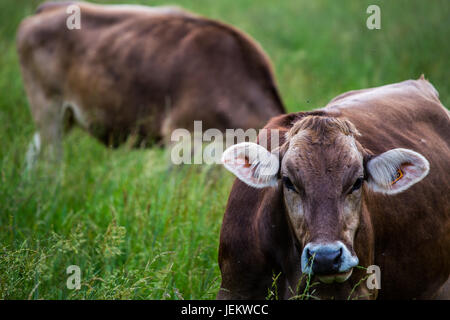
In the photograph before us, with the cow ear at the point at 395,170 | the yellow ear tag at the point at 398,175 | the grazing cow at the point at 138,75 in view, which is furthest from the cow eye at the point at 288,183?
the grazing cow at the point at 138,75

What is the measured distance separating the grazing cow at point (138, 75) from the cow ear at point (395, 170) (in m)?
3.20

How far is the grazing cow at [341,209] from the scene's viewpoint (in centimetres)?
269

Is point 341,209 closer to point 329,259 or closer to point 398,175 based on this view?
point 329,259

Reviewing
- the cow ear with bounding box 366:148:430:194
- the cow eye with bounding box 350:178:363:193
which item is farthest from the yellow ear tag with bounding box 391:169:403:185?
the cow eye with bounding box 350:178:363:193

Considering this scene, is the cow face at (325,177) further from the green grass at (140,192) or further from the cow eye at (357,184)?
the green grass at (140,192)

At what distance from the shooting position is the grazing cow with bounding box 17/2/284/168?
242 inches

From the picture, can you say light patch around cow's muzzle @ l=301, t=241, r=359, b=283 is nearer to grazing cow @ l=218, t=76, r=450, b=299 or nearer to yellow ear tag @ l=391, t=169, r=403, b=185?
grazing cow @ l=218, t=76, r=450, b=299

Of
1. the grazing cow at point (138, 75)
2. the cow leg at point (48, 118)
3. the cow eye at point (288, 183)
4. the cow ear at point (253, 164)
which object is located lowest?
the cow leg at point (48, 118)

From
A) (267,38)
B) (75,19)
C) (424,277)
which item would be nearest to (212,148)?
(75,19)

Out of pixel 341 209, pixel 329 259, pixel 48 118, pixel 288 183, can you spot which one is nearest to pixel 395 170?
pixel 341 209

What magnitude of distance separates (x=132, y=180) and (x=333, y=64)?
16.2 feet

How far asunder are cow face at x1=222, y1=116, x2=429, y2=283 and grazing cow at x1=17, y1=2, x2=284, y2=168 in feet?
10.2

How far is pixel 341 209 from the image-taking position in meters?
2.67

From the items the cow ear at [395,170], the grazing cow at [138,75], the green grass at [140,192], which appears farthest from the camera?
the grazing cow at [138,75]
